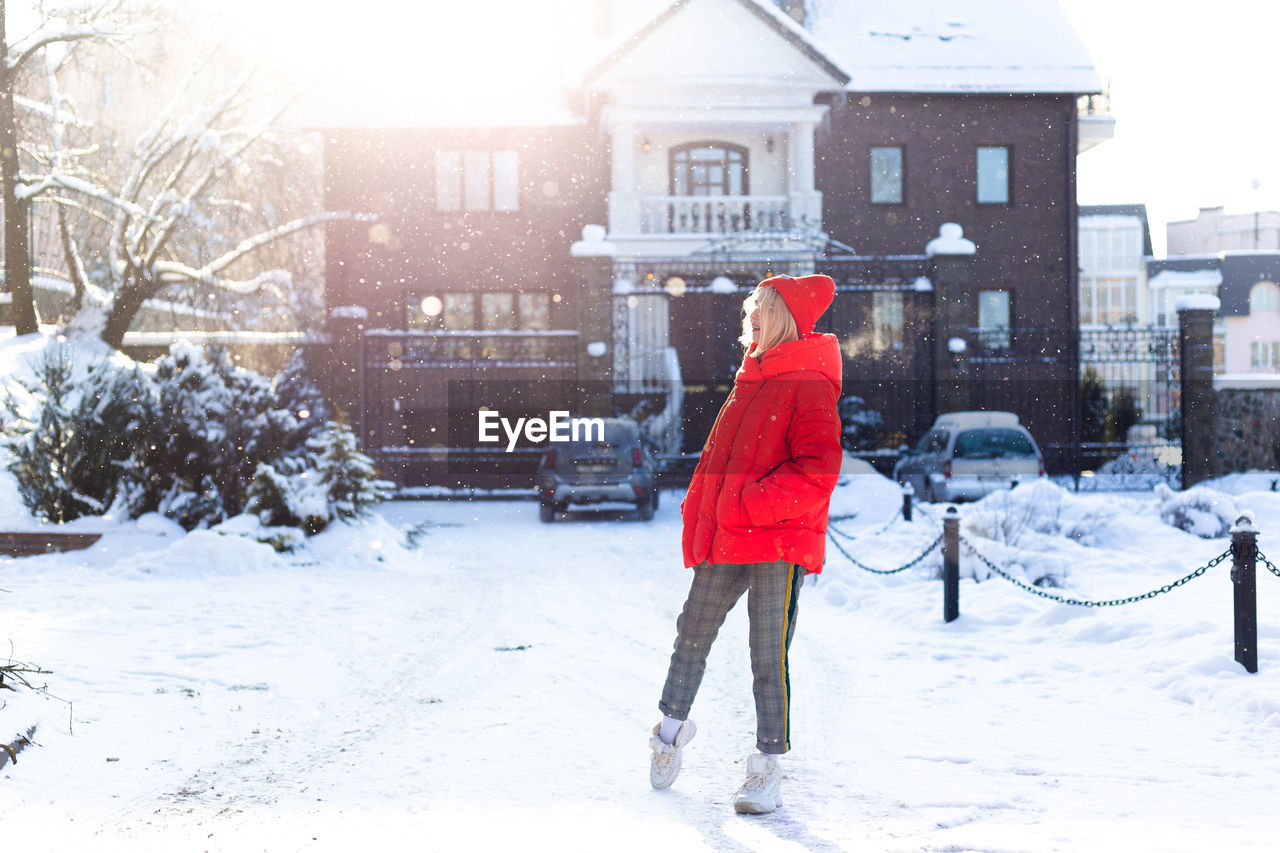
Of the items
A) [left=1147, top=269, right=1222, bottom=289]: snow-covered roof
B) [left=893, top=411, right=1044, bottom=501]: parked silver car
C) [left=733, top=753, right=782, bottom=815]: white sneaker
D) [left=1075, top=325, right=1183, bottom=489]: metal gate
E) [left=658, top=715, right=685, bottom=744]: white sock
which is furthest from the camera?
[left=1147, top=269, right=1222, bottom=289]: snow-covered roof

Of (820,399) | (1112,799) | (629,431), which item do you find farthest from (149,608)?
(629,431)

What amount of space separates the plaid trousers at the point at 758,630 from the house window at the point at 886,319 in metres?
21.4

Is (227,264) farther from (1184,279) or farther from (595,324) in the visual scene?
(1184,279)

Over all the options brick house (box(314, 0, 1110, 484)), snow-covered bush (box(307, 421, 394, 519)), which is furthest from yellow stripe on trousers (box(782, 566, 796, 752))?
brick house (box(314, 0, 1110, 484))

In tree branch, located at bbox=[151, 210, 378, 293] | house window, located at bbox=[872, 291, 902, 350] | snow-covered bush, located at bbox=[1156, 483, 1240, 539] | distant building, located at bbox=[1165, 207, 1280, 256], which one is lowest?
snow-covered bush, located at bbox=[1156, 483, 1240, 539]

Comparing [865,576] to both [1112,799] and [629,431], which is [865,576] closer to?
[1112,799]

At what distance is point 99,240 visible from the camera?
27516 mm

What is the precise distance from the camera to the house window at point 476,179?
2583cm

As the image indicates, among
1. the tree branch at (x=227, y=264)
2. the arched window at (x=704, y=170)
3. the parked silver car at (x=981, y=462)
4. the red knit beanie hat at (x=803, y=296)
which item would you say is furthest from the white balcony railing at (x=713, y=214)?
the red knit beanie hat at (x=803, y=296)

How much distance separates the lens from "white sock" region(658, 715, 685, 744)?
4176 mm

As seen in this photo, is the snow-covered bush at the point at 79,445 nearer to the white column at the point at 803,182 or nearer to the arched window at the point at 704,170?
the white column at the point at 803,182

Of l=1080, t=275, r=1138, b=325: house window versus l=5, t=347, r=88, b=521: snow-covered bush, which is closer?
l=5, t=347, r=88, b=521: snow-covered bush

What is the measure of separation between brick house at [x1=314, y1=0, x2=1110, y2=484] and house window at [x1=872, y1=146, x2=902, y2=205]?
0.03 metres

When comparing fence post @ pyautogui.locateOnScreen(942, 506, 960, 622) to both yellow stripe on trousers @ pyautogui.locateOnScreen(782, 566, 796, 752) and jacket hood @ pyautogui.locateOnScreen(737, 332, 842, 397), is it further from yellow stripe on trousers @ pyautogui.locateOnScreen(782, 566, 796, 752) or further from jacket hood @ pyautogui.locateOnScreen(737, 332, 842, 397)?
jacket hood @ pyautogui.locateOnScreen(737, 332, 842, 397)
